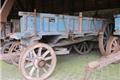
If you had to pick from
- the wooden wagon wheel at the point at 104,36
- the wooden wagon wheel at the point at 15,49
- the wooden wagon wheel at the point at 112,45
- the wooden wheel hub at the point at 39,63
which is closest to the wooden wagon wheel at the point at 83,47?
the wooden wagon wheel at the point at 104,36

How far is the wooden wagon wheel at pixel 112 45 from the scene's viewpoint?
6.93 m

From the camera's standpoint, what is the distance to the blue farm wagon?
5.14m

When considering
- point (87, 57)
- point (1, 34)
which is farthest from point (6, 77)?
point (87, 57)

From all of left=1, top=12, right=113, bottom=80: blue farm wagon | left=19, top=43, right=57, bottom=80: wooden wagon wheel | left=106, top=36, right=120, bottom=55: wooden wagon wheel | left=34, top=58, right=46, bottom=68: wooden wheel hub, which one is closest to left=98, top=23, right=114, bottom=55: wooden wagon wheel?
left=1, top=12, right=113, bottom=80: blue farm wagon

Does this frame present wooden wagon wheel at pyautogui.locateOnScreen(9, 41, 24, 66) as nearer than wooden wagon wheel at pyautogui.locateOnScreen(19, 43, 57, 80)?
No

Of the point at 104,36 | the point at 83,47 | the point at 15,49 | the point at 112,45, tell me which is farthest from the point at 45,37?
the point at 83,47

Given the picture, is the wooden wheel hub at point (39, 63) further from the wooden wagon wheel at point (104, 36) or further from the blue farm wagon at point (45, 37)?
the wooden wagon wheel at point (104, 36)

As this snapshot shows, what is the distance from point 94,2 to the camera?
9.55 m

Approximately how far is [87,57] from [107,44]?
121cm

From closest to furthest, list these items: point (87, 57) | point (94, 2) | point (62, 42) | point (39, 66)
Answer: point (39, 66)
point (62, 42)
point (87, 57)
point (94, 2)

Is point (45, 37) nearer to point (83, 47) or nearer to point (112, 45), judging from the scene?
point (112, 45)

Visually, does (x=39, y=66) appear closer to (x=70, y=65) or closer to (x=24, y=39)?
(x=24, y=39)

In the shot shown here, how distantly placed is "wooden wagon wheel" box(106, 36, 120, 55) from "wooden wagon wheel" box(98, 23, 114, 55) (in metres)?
0.29

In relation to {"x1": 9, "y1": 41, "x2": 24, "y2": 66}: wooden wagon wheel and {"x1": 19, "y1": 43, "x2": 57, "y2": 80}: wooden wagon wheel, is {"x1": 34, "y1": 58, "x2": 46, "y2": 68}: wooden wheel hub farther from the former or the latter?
{"x1": 9, "y1": 41, "x2": 24, "y2": 66}: wooden wagon wheel
